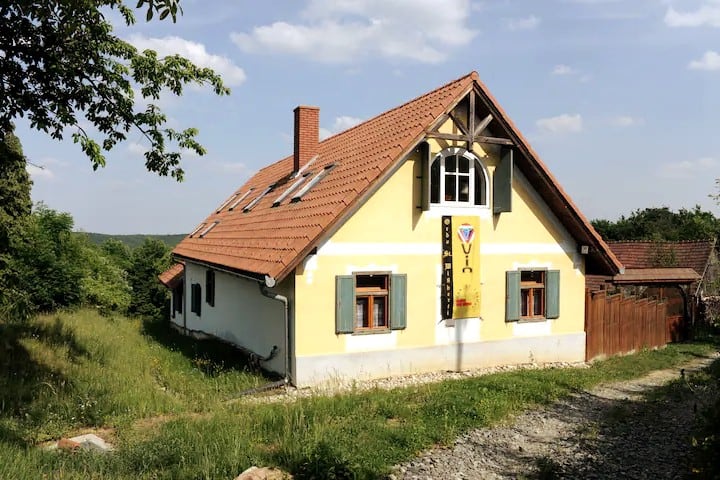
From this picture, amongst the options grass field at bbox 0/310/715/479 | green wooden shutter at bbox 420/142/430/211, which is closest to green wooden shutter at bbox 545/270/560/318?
grass field at bbox 0/310/715/479

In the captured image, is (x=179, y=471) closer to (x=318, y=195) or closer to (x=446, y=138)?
(x=318, y=195)

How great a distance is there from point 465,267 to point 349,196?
11.4 feet

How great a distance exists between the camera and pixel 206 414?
8.83 metres

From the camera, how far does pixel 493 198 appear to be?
44.1 feet

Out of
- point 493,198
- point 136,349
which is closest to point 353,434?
point 493,198

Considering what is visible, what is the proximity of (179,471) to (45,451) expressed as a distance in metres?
1.90

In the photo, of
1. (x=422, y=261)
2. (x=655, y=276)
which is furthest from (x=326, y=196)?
(x=655, y=276)

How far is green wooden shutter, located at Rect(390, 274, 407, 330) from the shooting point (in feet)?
39.6

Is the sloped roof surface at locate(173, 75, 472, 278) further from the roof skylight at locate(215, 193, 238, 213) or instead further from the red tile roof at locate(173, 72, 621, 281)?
the roof skylight at locate(215, 193, 238, 213)

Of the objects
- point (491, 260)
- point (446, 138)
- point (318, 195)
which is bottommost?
point (491, 260)

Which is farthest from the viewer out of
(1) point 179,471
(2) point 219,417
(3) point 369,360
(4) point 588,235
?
(4) point 588,235

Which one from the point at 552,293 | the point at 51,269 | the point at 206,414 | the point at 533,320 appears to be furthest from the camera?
the point at 51,269

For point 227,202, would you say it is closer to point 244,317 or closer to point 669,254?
point 244,317

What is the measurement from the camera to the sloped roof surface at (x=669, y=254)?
2513 centimetres
